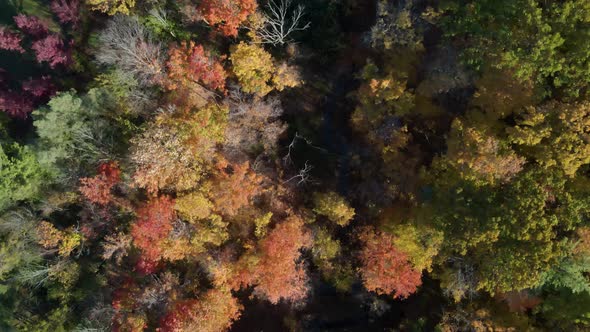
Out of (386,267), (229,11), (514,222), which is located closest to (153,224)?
(229,11)

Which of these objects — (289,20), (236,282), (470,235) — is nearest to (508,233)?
(470,235)

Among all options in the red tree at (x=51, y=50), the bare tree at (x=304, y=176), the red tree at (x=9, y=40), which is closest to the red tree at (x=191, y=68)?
the bare tree at (x=304, y=176)

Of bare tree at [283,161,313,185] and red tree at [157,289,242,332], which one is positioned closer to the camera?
red tree at [157,289,242,332]

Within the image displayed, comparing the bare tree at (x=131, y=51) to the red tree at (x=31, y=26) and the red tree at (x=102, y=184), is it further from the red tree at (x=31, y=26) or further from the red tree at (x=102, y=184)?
the red tree at (x=102, y=184)

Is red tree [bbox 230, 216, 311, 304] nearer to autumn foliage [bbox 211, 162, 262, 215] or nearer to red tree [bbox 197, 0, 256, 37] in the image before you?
autumn foliage [bbox 211, 162, 262, 215]

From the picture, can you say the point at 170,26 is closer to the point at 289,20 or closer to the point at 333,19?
the point at 289,20

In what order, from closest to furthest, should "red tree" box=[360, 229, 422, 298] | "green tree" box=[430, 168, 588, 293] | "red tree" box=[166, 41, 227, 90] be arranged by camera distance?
"green tree" box=[430, 168, 588, 293] < "red tree" box=[360, 229, 422, 298] < "red tree" box=[166, 41, 227, 90]

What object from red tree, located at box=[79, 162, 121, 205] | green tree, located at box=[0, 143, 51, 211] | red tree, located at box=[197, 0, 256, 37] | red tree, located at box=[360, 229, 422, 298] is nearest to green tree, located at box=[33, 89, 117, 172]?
green tree, located at box=[0, 143, 51, 211]
